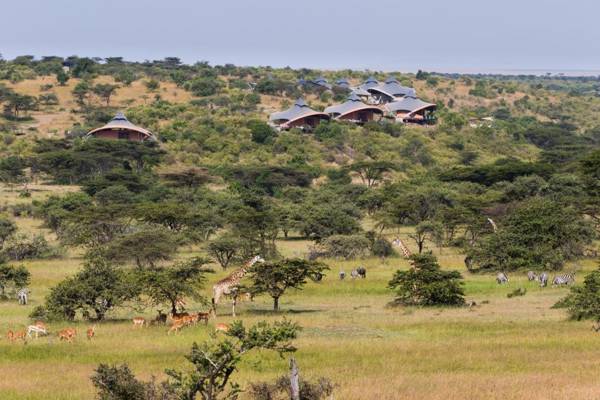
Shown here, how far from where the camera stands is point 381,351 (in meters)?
25.4

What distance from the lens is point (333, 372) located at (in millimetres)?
22438

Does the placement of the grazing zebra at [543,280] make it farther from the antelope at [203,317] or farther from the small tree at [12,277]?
the small tree at [12,277]

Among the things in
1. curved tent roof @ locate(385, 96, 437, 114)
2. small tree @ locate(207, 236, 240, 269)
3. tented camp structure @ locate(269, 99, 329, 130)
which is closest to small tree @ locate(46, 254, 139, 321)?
small tree @ locate(207, 236, 240, 269)

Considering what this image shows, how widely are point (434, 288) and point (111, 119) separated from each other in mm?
78485

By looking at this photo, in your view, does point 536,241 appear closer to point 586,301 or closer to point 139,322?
point 586,301

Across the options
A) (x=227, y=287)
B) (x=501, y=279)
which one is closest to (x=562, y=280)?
(x=501, y=279)

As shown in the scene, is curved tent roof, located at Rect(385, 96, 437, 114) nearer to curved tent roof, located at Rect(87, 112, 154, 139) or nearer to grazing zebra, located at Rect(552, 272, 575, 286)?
curved tent roof, located at Rect(87, 112, 154, 139)

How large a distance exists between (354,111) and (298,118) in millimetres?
9157

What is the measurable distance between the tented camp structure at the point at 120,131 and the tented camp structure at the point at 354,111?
87.2 feet

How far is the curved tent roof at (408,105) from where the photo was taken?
405ft

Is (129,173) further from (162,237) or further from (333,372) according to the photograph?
(333,372)

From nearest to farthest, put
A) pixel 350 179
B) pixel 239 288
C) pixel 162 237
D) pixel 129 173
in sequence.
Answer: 1. pixel 239 288
2. pixel 162 237
3. pixel 129 173
4. pixel 350 179

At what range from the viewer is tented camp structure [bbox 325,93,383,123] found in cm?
11738

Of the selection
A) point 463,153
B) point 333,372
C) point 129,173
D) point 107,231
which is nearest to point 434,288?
point 333,372
